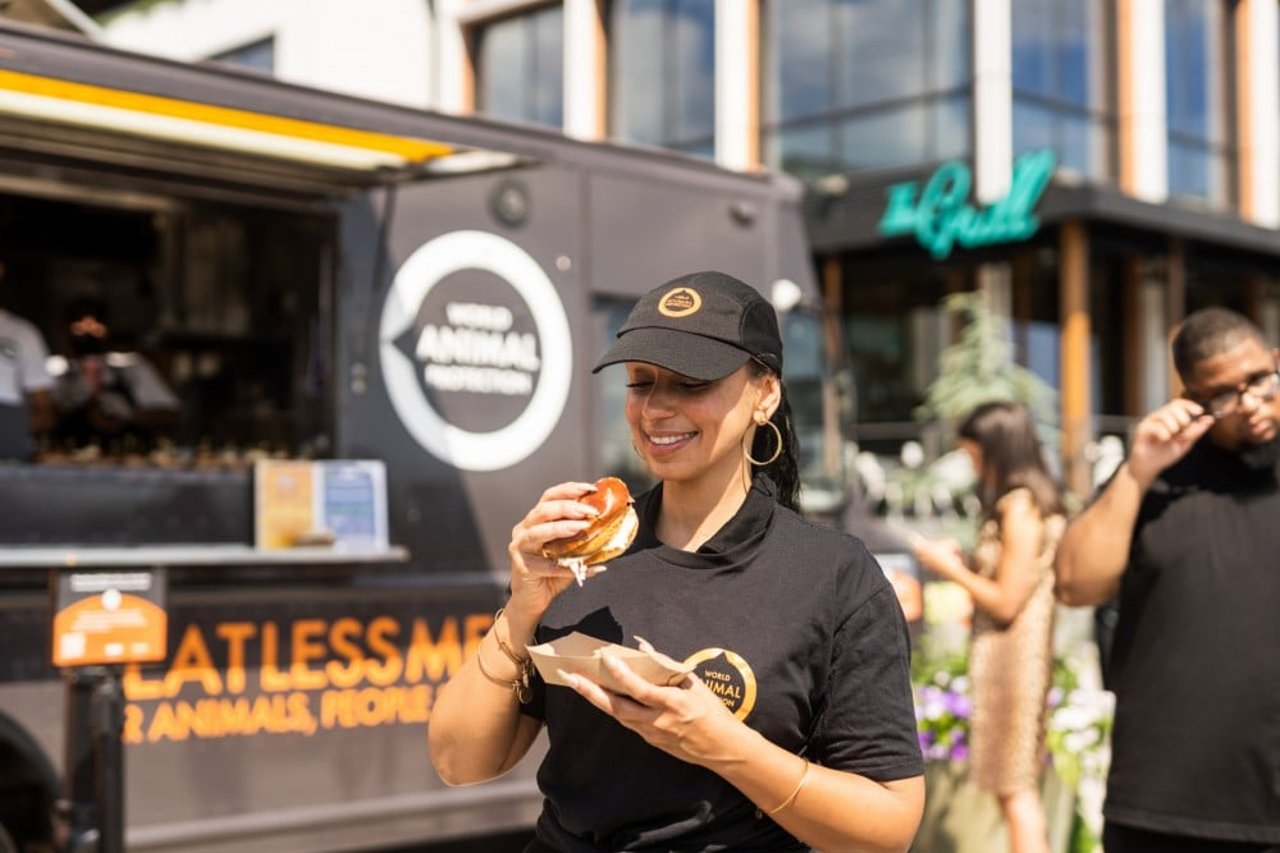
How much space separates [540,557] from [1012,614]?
116 inches

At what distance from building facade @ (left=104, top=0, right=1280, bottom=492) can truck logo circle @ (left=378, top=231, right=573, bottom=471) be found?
13424mm

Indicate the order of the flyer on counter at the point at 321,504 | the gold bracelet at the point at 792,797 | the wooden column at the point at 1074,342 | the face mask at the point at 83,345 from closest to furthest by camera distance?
the gold bracelet at the point at 792,797 < the flyer on counter at the point at 321,504 < the face mask at the point at 83,345 < the wooden column at the point at 1074,342

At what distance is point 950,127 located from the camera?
19344 mm

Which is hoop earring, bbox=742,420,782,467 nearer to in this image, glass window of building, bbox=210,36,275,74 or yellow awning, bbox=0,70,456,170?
yellow awning, bbox=0,70,456,170

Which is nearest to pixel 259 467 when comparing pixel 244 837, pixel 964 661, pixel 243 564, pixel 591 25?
pixel 243 564

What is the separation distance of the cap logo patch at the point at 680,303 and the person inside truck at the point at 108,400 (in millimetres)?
6019

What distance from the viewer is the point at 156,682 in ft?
15.8

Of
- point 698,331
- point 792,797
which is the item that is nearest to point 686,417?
point 698,331

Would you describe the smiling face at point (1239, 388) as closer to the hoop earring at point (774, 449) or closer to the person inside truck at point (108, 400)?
the hoop earring at point (774, 449)

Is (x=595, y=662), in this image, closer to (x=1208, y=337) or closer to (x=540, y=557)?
(x=540, y=557)

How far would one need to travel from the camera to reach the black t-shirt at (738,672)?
202 cm

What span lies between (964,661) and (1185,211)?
50.1 feet

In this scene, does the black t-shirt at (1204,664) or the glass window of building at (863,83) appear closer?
the black t-shirt at (1204,664)

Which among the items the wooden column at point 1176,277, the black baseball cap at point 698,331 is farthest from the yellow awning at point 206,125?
the wooden column at point 1176,277
